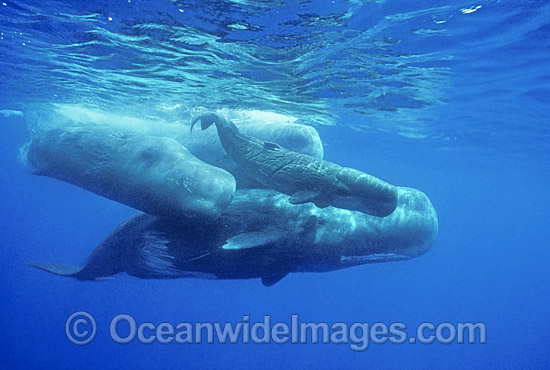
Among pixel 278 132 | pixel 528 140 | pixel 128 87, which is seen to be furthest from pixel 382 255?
pixel 528 140

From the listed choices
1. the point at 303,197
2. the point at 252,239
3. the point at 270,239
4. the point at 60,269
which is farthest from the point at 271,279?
the point at 60,269

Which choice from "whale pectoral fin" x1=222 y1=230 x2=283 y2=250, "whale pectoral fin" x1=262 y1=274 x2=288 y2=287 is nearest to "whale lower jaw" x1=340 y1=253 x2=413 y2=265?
"whale pectoral fin" x1=262 y1=274 x2=288 y2=287

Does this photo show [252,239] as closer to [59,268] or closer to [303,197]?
[303,197]

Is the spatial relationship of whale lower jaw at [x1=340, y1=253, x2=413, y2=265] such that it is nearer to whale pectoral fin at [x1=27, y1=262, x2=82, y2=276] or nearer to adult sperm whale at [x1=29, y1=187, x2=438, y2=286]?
adult sperm whale at [x1=29, y1=187, x2=438, y2=286]

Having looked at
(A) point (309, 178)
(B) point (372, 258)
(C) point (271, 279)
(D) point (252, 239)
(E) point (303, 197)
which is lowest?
(C) point (271, 279)

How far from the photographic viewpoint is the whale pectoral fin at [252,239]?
5.35 m

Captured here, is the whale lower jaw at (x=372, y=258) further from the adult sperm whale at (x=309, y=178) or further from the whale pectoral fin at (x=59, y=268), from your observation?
the whale pectoral fin at (x=59, y=268)

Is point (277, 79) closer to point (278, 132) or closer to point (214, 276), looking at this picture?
point (278, 132)

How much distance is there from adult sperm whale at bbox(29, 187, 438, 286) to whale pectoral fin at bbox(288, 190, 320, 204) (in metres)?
0.80

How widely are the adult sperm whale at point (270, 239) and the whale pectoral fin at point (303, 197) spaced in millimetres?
796

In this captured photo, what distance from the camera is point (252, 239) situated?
5.59 metres

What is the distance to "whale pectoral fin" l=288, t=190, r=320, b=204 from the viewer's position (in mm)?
5297

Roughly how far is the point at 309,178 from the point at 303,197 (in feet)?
1.44

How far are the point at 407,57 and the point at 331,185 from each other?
820 centimetres
